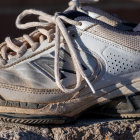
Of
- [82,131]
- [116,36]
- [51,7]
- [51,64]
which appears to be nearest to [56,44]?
[51,64]

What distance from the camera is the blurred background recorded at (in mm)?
4285

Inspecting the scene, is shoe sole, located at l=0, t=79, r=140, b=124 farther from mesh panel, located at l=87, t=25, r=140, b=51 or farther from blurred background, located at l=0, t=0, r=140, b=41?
blurred background, located at l=0, t=0, r=140, b=41

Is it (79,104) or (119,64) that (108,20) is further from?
(79,104)

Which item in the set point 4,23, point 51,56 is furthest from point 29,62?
point 4,23

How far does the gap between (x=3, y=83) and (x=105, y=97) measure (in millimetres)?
415

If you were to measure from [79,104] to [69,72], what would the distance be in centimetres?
14

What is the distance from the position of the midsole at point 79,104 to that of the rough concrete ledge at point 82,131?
0.07 metres

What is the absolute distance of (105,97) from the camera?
5.65ft

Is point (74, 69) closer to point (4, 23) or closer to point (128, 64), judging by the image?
point (128, 64)

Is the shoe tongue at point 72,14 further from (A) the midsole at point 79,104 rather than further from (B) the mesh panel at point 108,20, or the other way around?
(A) the midsole at point 79,104

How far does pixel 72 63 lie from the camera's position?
5.55ft

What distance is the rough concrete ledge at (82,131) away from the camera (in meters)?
1.64

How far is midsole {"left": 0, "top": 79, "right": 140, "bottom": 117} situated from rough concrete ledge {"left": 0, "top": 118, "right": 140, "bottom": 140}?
0.21 ft

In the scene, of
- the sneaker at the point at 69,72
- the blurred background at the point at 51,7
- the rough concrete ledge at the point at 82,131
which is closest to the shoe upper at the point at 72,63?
the sneaker at the point at 69,72
